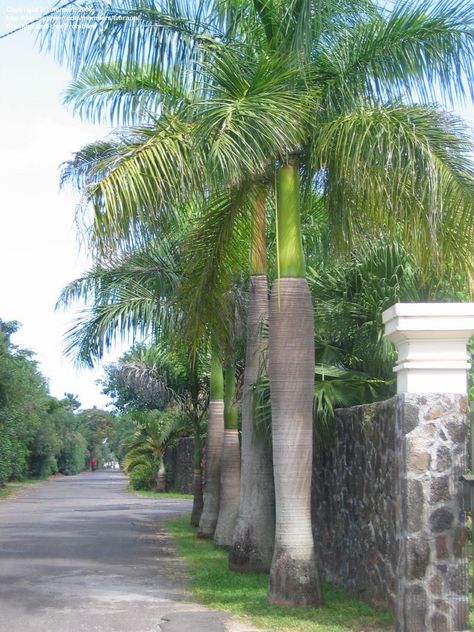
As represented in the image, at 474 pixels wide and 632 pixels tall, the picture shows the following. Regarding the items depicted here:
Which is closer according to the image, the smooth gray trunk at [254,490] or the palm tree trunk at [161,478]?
the smooth gray trunk at [254,490]

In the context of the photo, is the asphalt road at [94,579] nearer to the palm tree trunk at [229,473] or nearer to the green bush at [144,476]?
the palm tree trunk at [229,473]

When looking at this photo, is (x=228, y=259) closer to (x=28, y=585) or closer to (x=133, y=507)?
(x=28, y=585)

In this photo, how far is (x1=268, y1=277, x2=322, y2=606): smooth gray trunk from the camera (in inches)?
396

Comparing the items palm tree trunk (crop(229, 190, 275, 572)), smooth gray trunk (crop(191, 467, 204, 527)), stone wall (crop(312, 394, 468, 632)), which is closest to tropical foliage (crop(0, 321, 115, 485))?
smooth gray trunk (crop(191, 467, 204, 527))

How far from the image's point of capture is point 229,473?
1705 cm

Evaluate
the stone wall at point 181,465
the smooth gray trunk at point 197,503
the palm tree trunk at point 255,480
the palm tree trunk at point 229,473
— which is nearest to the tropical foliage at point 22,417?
the stone wall at point 181,465

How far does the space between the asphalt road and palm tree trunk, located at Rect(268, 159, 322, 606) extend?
2.91ft

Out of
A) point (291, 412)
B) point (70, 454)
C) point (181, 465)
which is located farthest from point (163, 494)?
point (70, 454)

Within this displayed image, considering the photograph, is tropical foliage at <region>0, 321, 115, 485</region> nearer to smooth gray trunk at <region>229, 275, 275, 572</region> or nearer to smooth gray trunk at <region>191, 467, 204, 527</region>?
smooth gray trunk at <region>191, 467, 204, 527</region>

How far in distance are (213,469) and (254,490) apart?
573cm

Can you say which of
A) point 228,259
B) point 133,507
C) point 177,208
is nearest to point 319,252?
point 228,259

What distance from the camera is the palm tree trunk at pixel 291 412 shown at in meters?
10.1

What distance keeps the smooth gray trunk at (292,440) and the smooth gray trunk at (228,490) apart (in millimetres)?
6069

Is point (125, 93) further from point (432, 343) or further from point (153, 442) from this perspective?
point (153, 442)
